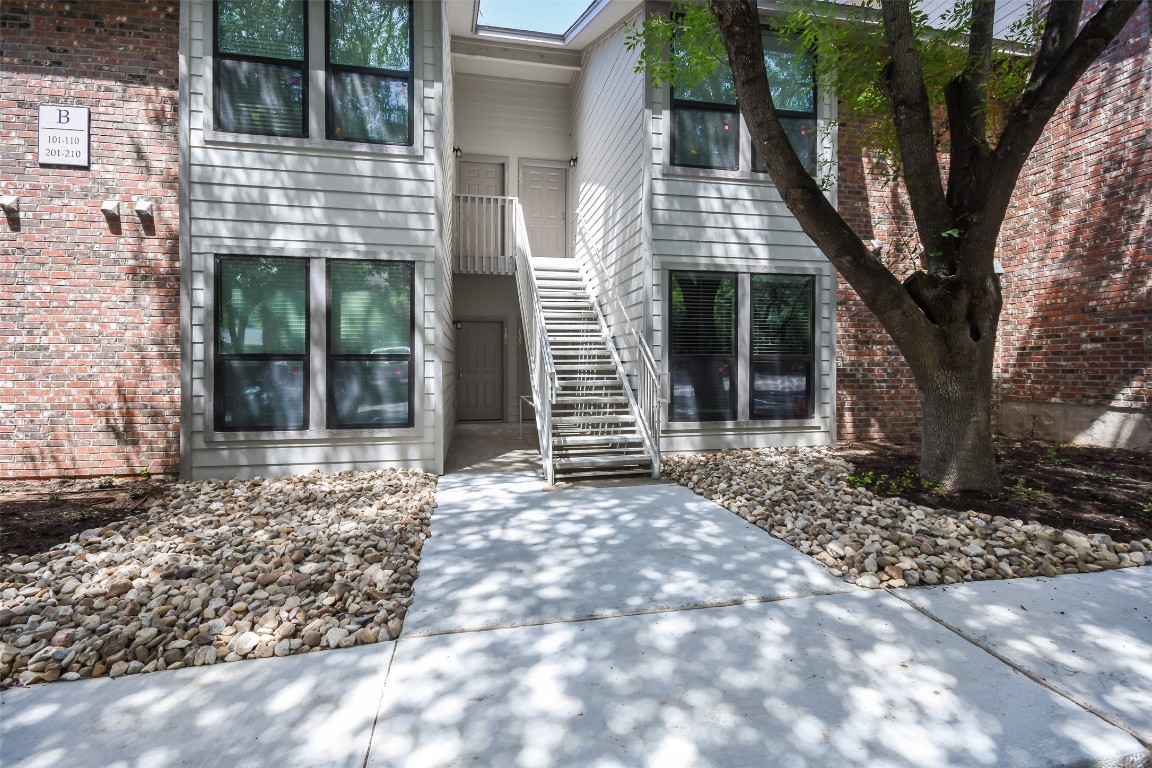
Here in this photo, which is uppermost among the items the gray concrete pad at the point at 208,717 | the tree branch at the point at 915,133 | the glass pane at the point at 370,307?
the tree branch at the point at 915,133

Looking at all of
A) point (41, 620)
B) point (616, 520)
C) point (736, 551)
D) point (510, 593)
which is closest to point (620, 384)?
point (616, 520)

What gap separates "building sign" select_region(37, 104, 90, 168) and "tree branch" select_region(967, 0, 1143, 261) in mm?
7497

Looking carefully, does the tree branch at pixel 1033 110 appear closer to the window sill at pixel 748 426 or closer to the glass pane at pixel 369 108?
the window sill at pixel 748 426

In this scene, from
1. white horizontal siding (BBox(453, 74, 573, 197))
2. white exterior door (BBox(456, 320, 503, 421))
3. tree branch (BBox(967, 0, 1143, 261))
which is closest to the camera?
tree branch (BBox(967, 0, 1143, 261))

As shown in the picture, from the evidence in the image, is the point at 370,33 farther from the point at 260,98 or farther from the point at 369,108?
the point at 260,98

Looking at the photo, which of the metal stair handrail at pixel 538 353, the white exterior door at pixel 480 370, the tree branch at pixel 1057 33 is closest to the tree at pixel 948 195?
the tree branch at pixel 1057 33

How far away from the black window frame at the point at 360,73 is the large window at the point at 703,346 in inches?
125

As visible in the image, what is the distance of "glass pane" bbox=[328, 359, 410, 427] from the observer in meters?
5.29

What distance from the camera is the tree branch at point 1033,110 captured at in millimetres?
3490

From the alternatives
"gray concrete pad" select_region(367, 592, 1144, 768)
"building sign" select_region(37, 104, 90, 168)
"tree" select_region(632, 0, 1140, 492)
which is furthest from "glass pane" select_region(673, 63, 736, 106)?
"building sign" select_region(37, 104, 90, 168)

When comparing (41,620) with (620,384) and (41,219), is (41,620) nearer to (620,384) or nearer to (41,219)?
(41,219)

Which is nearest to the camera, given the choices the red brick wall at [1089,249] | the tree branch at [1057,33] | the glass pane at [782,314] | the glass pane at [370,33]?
the tree branch at [1057,33]

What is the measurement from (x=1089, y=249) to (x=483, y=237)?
7510 mm

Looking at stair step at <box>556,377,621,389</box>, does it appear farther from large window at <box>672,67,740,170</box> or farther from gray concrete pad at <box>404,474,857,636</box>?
large window at <box>672,67,740,170</box>
